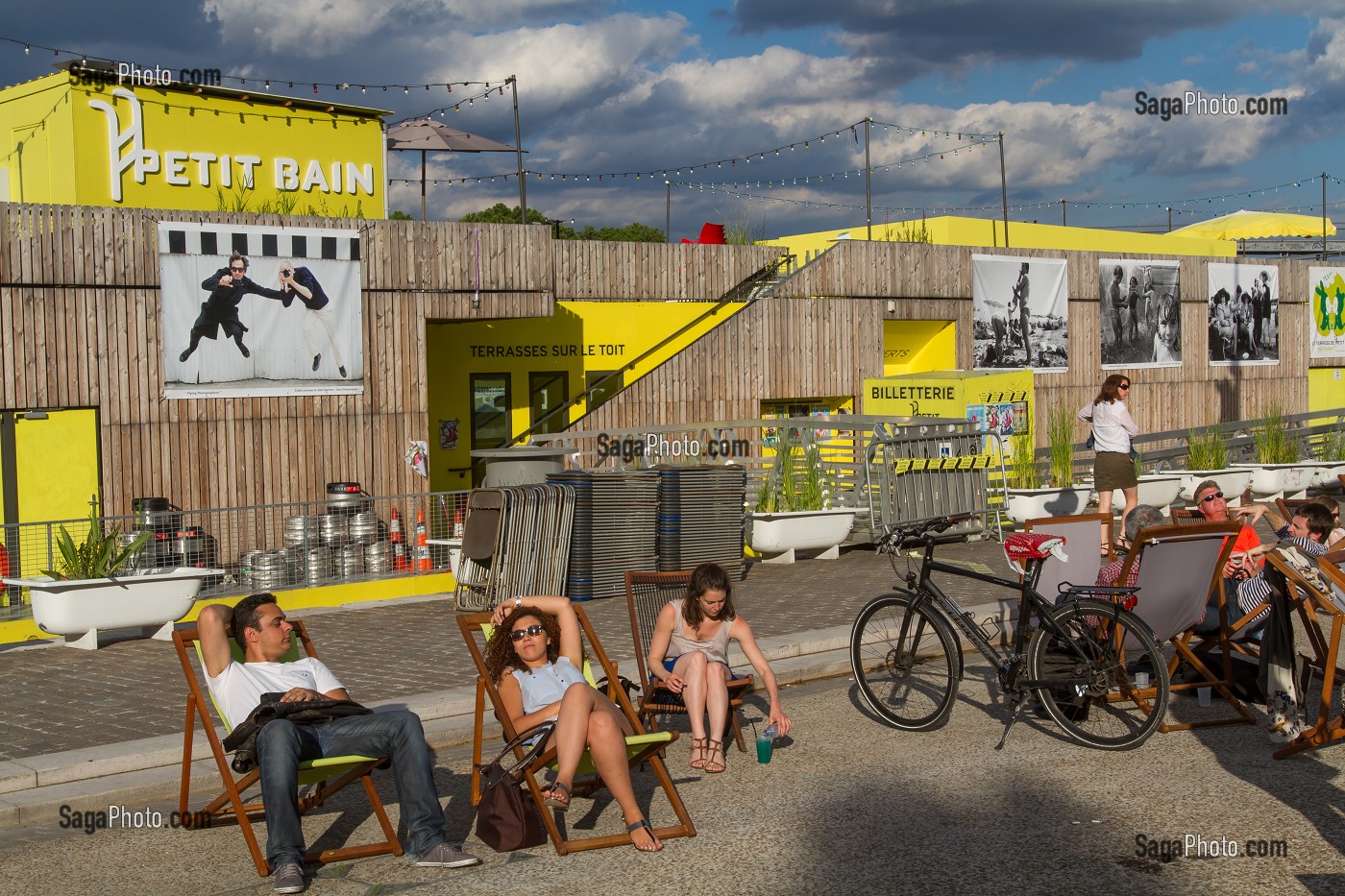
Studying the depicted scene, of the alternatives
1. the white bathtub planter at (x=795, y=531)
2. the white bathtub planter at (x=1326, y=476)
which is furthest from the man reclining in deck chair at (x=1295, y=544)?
the white bathtub planter at (x=1326, y=476)

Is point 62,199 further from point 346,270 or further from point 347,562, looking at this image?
point 347,562

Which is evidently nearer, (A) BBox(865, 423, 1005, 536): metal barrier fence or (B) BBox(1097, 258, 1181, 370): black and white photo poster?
(A) BBox(865, 423, 1005, 536): metal barrier fence

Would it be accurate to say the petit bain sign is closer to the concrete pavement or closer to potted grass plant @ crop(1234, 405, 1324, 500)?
the concrete pavement

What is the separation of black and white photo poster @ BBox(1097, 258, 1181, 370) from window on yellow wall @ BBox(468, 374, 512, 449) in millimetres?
15102

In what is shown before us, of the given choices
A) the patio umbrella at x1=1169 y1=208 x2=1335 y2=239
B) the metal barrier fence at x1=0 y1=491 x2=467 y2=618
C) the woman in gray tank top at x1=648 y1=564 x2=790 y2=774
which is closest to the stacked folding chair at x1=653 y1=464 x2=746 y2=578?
the metal barrier fence at x1=0 y1=491 x2=467 y2=618

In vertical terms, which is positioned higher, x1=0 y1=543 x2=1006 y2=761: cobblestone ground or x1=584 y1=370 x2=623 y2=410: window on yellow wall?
x1=584 y1=370 x2=623 y2=410: window on yellow wall

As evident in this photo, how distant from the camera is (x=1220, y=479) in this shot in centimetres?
2138

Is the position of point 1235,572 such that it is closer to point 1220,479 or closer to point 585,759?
point 585,759

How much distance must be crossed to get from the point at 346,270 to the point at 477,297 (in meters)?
2.07

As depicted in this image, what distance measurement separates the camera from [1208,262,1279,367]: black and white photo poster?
36219 millimetres

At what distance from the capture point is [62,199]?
2083 cm

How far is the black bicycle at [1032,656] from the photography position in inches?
293

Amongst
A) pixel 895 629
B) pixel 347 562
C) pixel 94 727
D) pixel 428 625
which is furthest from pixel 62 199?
pixel 895 629

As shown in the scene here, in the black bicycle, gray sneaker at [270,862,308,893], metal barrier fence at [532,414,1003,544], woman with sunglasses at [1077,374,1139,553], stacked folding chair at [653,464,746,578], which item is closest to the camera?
gray sneaker at [270,862,308,893]
